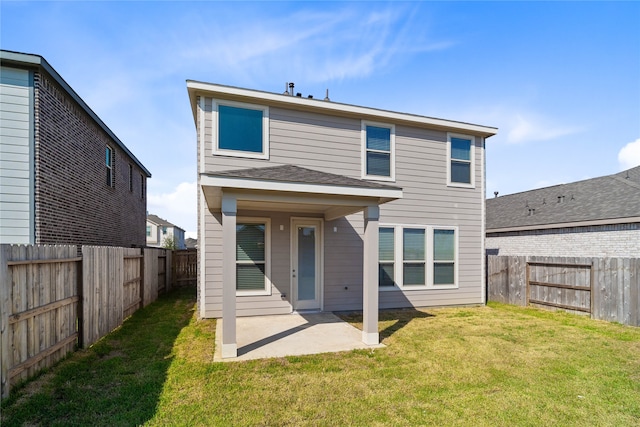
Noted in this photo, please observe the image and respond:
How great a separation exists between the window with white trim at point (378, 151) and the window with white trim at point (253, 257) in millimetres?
3128

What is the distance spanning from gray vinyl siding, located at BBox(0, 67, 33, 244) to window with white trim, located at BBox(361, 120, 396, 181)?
7430mm

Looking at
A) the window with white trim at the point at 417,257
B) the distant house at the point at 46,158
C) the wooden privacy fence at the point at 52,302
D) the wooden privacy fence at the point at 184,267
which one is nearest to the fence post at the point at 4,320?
the wooden privacy fence at the point at 52,302

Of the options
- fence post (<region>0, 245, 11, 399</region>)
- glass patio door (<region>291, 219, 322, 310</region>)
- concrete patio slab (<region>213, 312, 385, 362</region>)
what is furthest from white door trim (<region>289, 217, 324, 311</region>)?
fence post (<region>0, 245, 11, 399</region>)

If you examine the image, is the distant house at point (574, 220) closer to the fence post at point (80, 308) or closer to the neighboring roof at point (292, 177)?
the neighboring roof at point (292, 177)

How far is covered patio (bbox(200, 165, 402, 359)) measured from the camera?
5031mm

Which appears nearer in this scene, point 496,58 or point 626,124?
point 496,58

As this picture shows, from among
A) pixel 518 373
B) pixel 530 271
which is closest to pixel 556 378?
pixel 518 373

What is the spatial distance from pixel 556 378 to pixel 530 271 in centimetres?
616

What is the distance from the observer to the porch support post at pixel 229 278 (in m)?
5.00

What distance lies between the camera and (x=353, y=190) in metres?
5.69

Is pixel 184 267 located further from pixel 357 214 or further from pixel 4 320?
pixel 4 320

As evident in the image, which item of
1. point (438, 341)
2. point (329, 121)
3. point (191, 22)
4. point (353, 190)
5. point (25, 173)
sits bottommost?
point (438, 341)

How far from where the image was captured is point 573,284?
8.52 meters

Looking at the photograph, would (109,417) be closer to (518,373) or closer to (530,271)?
(518,373)
